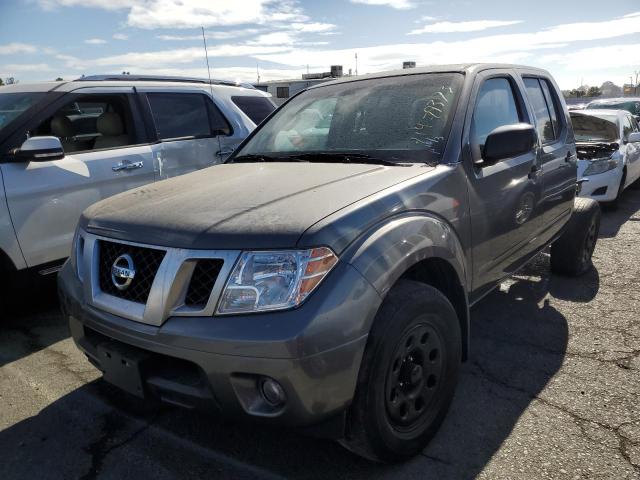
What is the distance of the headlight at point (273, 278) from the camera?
180 centimetres

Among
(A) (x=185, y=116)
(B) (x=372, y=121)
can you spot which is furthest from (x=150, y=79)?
(B) (x=372, y=121)

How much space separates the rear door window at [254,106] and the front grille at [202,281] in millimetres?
3939

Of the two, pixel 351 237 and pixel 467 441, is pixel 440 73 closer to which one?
pixel 351 237

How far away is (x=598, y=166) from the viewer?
7.12 metres

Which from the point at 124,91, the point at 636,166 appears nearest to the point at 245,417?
the point at 124,91

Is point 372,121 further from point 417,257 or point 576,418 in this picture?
point 576,418

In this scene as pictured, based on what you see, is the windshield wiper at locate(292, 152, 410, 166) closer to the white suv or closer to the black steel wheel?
the black steel wheel

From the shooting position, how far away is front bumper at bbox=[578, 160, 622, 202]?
702 centimetres

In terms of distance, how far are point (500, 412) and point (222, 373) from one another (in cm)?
159

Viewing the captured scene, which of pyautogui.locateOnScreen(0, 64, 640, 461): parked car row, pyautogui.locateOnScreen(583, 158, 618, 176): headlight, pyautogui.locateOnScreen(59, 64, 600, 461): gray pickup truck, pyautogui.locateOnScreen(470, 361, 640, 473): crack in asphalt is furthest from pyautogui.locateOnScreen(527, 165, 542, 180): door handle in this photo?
pyautogui.locateOnScreen(583, 158, 618, 176): headlight

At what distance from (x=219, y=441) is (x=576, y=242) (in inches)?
142

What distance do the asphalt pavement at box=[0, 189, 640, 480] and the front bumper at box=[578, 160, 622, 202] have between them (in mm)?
3694

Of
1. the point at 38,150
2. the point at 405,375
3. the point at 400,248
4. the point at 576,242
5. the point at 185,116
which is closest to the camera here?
the point at 400,248

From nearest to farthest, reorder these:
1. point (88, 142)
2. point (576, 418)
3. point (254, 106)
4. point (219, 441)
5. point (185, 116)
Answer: point (219, 441) → point (576, 418) → point (88, 142) → point (185, 116) → point (254, 106)
